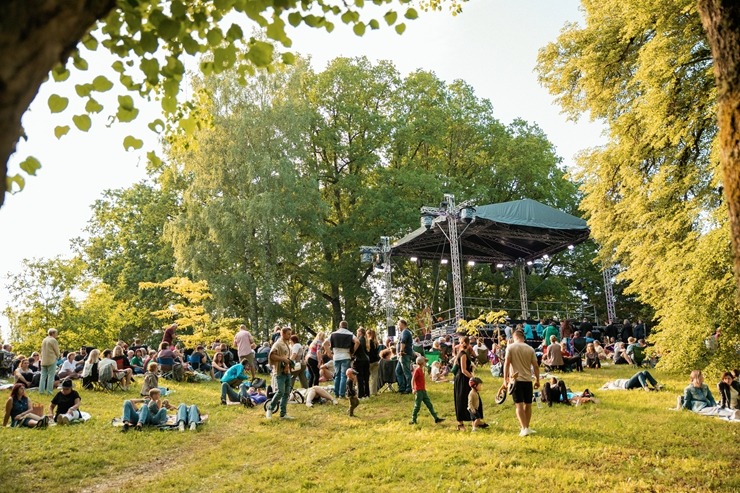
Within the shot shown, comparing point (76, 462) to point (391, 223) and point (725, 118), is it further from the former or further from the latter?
point (391, 223)

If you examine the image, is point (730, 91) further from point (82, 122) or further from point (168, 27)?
point (82, 122)

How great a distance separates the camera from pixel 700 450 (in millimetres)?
7707

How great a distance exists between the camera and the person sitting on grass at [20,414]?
10438mm

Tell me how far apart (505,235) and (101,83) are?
2162cm

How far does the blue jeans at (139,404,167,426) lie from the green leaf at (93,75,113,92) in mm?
8766

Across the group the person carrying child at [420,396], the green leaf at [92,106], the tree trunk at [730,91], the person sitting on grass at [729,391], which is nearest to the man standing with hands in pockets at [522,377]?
the person carrying child at [420,396]

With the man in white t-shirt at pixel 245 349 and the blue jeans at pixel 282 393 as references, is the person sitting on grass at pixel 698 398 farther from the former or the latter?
the man in white t-shirt at pixel 245 349

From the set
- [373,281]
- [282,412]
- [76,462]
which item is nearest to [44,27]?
[76,462]

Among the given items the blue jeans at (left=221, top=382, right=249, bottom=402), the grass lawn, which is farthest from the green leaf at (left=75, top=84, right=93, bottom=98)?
the blue jeans at (left=221, top=382, right=249, bottom=402)

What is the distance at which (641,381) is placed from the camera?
1248 centimetres

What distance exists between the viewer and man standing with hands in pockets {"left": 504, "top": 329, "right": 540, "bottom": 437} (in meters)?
8.71

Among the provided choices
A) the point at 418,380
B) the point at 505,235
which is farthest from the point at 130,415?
the point at 505,235

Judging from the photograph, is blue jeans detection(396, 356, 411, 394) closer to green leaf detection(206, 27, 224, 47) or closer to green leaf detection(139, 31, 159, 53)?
green leaf detection(206, 27, 224, 47)

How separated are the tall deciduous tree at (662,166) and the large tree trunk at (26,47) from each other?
33.8ft
